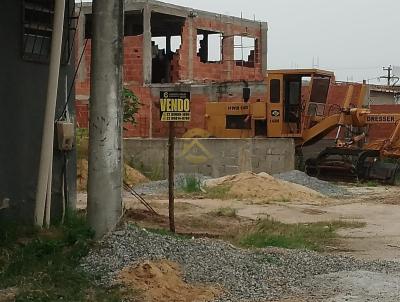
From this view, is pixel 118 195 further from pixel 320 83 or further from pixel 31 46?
pixel 320 83

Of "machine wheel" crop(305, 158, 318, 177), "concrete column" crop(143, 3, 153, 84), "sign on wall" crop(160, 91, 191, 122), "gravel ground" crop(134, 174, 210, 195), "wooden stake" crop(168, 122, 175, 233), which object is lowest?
"gravel ground" crop(134, 174, 210, 195)

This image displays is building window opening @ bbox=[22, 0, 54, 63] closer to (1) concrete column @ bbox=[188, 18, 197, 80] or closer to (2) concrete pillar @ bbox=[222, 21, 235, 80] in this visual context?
(1) concrete column @ bbox=[188, 18, 197, 80]

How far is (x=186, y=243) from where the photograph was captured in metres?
10.0

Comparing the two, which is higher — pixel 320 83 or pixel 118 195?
pixel 320 83

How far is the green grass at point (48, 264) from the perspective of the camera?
7.84 meters

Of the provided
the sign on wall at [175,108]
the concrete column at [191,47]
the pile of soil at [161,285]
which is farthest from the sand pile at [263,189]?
the concrete column at [191,47]

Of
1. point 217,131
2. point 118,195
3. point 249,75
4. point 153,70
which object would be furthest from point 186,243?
point 249,75

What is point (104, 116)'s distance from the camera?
399 inches

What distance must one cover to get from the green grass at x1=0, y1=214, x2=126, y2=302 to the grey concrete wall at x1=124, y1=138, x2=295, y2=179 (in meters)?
15.5

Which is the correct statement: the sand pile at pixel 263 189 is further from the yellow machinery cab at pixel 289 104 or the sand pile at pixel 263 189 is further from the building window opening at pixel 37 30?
the building window opening at pixel 37 30

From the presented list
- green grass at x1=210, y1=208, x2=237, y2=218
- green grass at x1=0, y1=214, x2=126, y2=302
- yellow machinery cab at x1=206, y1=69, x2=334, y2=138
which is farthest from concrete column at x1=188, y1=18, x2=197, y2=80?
green grass at x1=0, y1=214, x2=126, y2=302

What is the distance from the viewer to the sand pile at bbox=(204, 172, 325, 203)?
21297 mm

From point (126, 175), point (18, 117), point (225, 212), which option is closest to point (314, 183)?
point (126, 175)

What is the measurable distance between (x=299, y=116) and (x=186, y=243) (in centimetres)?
1829
